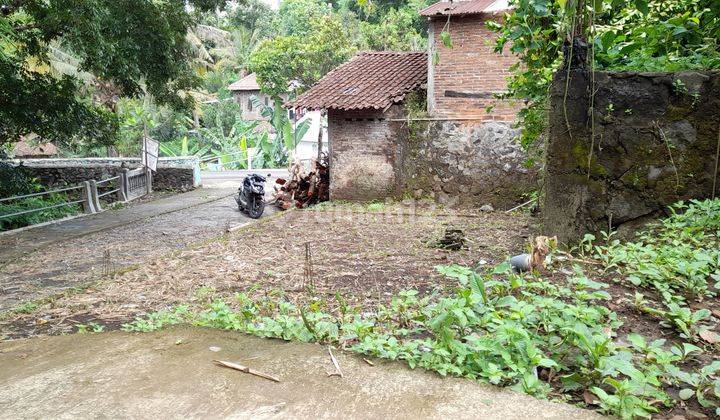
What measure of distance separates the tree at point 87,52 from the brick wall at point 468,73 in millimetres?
5216

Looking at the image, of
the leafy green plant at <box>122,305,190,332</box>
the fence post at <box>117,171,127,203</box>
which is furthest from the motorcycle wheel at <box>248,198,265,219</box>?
the leafy green plant at <box>122,305,190,332</box>

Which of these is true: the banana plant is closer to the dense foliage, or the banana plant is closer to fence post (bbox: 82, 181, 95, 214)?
fence post (bbox: 82, 181, 95, 214)

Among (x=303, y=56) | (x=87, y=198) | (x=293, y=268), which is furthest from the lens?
(x=303, y=56)

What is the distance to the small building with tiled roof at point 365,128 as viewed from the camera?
44.9 ft

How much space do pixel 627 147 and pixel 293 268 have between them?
4109 mm

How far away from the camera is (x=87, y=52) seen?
Result: 32.5ft

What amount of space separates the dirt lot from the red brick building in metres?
3.41

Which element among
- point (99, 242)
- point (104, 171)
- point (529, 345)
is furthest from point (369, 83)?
point (529, 345)

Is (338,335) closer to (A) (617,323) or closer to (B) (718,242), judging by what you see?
(A) (617,323)

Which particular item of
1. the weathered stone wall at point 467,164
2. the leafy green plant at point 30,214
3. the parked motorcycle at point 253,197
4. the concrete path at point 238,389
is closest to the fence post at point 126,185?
the leafy green plant at point 30,214

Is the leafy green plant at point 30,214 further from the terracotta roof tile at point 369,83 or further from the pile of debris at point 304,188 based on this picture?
the terracotta roof tile at point 369,83

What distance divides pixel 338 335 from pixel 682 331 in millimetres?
1992

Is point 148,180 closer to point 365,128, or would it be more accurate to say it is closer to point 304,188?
point 304,188

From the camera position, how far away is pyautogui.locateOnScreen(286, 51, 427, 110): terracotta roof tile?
44.8 ft
